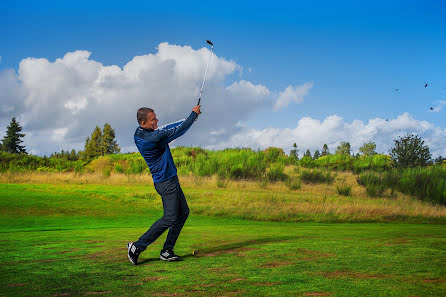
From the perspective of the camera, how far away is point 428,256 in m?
5.90

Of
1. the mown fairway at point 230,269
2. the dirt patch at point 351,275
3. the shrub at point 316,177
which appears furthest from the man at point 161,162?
the shrub at point 316,177

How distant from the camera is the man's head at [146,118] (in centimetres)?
561

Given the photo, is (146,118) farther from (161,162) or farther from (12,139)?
(12,139)

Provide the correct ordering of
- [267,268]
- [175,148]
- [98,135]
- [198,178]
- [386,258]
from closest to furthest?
[267,268] < [386,258] < [198,178] < [175,148] < [98,135]

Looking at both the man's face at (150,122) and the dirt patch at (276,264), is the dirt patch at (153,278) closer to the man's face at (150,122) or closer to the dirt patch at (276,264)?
the dirt patch at (276,264)

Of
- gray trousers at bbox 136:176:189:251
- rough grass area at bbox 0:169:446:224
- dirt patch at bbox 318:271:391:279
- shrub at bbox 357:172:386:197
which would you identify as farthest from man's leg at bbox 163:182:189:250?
shrub at bbox 357:172:386:197

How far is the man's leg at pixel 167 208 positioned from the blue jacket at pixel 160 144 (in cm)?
10

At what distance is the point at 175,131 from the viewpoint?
5496 mm

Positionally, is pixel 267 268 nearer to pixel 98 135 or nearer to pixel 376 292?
pixel 376 292

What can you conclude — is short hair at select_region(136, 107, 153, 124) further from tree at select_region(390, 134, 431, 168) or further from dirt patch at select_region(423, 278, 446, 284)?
tree at select_region(390, 134, 431, 168)

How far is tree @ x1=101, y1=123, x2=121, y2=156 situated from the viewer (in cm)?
8319

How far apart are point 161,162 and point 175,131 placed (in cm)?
48

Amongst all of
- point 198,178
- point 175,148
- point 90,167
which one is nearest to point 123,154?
point 90,167

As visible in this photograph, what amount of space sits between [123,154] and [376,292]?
44.2m
